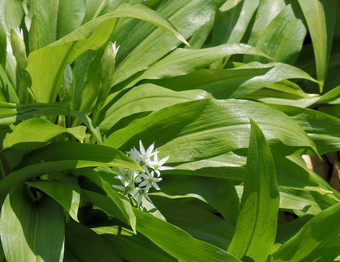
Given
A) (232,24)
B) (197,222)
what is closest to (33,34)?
(197,222)

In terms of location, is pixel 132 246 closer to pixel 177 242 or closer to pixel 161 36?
pixel 177 242

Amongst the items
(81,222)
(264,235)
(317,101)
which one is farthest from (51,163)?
(317,101)

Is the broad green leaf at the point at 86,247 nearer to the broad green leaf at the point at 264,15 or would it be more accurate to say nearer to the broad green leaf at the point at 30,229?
the broad green leaf at the point at 30,229

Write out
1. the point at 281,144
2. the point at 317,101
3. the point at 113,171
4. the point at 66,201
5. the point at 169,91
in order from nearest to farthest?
the point at 66,201 < the point at 113,171 < the point at 281,144 < the point at 169,91 < the point at 317,101

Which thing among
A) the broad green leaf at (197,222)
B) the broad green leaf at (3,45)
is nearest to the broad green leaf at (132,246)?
the broad green leaf at (197,222)

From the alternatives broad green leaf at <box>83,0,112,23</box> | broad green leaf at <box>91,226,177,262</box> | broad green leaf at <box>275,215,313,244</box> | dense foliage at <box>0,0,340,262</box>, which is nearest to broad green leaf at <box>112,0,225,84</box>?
dense foliage at <box>0,0,340,262</box>

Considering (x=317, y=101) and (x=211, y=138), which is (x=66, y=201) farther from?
(x=317, y=101)
